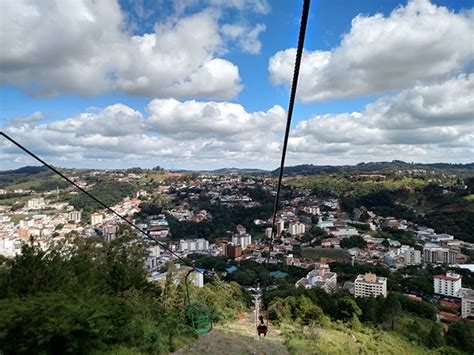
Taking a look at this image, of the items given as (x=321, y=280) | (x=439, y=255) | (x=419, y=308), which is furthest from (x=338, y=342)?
(x=439, y=255)

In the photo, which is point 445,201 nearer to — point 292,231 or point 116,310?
point 292,231

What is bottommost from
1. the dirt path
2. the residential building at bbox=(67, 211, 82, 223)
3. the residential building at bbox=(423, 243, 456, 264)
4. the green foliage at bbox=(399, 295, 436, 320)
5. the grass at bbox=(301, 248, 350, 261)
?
the grass at bbox=(301, 248, 350, 261)

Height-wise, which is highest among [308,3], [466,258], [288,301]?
[308,3]

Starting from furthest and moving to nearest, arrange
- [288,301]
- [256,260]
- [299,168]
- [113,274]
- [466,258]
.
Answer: [299,168]
[466,258]
[256,260]
[288,301]
[113,274]

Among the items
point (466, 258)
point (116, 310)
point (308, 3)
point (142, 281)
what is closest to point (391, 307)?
point (142, 281)

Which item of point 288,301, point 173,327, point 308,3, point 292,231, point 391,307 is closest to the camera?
point 308,3

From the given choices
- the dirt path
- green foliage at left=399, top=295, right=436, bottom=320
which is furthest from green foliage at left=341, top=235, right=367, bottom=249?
the dirt path

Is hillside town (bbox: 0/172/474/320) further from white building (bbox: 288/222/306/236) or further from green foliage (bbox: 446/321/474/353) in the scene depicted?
green foliage (bbox: 446/321/474/353)
